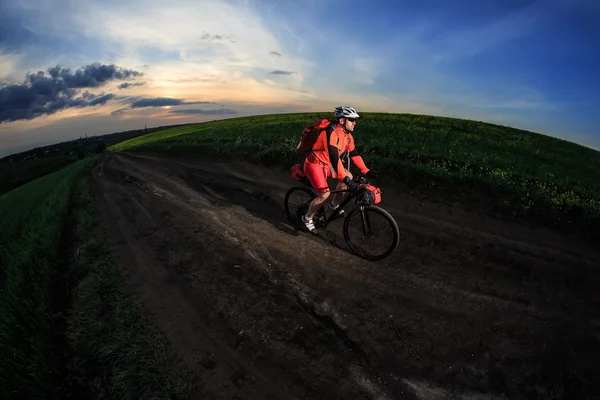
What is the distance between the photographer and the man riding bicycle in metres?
6.38

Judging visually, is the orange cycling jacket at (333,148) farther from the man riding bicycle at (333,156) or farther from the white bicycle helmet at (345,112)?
the white bicycle helmet at (345,112)

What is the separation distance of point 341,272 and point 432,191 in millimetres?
4892

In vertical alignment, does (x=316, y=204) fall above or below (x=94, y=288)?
above

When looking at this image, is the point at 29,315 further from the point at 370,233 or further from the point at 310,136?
the point at 370,233

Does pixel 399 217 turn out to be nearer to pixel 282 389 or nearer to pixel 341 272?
pixel 341 272

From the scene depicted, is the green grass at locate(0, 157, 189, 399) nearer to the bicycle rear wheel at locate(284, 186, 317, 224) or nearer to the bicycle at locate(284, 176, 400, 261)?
the bicycle at locate(284, 176, 400, 261)

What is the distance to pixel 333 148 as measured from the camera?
6391mm

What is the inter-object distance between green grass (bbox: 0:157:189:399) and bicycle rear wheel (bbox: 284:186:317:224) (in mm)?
4163

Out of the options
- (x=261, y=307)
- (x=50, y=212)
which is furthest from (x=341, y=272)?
(x=50, y=212)

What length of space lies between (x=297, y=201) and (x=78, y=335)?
214 inches

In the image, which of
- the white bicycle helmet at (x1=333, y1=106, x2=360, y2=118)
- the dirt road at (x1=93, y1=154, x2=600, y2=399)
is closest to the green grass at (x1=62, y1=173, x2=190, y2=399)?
the dirt road at (x1=93, y1=154, x2=600, y2=399)

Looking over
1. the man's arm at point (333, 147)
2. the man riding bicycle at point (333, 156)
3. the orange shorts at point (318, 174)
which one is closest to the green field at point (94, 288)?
the man riding bicycle at point (333, 156)

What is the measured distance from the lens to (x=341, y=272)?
19.2 feet

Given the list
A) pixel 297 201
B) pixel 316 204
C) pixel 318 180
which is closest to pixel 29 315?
pixel 316 204
